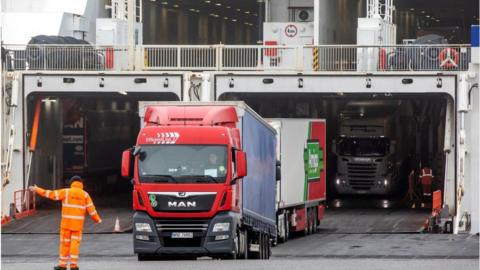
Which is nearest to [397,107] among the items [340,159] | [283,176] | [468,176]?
[340,159]

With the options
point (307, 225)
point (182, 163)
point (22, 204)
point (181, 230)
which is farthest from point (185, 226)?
point (22, 204)

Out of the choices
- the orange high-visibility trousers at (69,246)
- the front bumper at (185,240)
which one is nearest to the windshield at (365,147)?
the front bumper at (185,240)

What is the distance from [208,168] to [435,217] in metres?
16.0

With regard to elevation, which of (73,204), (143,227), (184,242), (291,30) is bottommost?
(184,242)

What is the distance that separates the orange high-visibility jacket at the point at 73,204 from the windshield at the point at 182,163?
7.17ft

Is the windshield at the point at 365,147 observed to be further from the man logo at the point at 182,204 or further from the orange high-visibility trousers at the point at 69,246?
the orange high-visibility trousers at the point at 69,246

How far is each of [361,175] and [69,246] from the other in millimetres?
30160

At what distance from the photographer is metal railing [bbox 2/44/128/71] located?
4425 cm

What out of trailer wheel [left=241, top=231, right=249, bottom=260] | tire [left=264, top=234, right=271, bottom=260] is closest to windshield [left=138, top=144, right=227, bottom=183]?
trailer wheel [left=241, top=231, right=249, bottom=260]

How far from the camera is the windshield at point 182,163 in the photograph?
2669 cm

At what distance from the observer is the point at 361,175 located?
53.4m

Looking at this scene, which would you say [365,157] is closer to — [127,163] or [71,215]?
[127,163]

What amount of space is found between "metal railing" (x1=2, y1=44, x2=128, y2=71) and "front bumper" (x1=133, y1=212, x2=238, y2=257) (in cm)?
1848

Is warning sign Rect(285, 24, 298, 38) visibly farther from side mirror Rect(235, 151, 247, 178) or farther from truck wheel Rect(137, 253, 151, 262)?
truck wheel Rect(137, 253, 151, 262)
